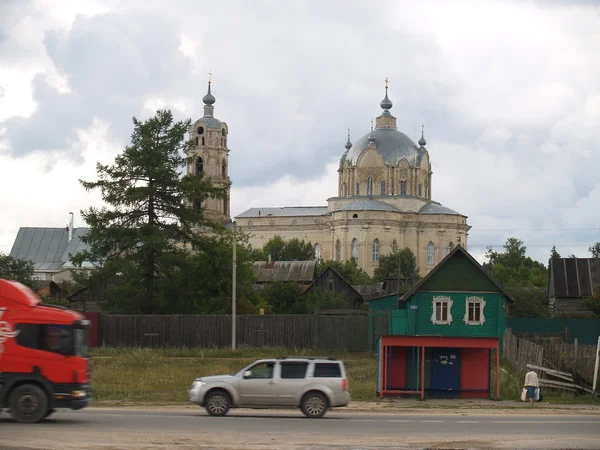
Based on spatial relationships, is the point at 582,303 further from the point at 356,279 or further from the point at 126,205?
the point at 356,279

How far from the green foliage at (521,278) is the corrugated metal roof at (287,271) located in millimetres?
14379

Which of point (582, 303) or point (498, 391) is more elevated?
point (582, 303)

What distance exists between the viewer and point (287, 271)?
88062mm

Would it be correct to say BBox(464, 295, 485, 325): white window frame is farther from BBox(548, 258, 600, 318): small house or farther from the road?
the road

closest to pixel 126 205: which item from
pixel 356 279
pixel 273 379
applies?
pixel 273 379

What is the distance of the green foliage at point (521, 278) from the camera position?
3332 inches

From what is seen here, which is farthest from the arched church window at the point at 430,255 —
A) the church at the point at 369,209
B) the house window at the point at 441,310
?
the house window at the point at 441,310

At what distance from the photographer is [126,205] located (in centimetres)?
5531

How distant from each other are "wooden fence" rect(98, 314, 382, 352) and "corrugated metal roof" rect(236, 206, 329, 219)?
100m

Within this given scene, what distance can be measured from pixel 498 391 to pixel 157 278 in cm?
2707

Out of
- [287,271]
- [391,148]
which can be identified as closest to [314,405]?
[287,271]

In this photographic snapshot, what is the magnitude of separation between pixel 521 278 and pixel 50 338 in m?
120

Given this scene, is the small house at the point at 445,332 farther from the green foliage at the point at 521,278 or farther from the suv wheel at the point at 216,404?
the green foliage at the point at 521,278

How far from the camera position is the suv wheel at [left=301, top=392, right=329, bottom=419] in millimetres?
23703
